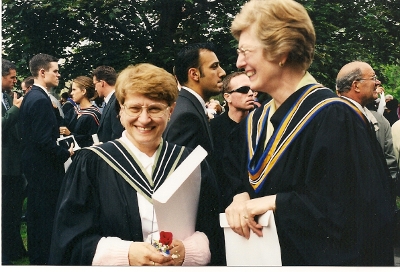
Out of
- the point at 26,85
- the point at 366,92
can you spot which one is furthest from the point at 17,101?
the point at 366,92

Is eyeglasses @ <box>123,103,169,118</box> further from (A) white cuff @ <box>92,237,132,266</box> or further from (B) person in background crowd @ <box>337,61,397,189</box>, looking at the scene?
(B) person in background crowd @ <box>337,61,397,189</box>

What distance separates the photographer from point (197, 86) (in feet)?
9.20

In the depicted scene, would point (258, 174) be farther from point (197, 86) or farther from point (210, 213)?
point (197, 86)

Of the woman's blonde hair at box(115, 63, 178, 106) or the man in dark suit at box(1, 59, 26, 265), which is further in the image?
the man in dark suit at box(1, 59, 26, 265)

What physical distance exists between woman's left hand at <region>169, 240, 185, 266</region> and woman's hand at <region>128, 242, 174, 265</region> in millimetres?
54

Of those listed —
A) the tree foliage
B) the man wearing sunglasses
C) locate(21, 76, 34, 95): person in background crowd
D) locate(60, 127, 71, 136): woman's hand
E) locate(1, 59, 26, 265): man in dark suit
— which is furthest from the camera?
locate(60, 127, 71, 136): woman's hand

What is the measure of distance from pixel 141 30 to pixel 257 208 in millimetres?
1438

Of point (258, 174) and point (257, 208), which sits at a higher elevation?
point (258, 174)

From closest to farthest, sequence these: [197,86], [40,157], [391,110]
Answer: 1. [197,86]
2. [391,110]
3. [40,157]

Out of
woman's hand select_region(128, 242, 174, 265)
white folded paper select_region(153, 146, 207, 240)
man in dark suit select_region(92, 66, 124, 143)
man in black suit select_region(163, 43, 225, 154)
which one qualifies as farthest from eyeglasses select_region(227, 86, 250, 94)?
woman's hand select_region(128, 242, 174, 265)

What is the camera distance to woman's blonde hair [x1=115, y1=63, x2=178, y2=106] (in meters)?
2.07
